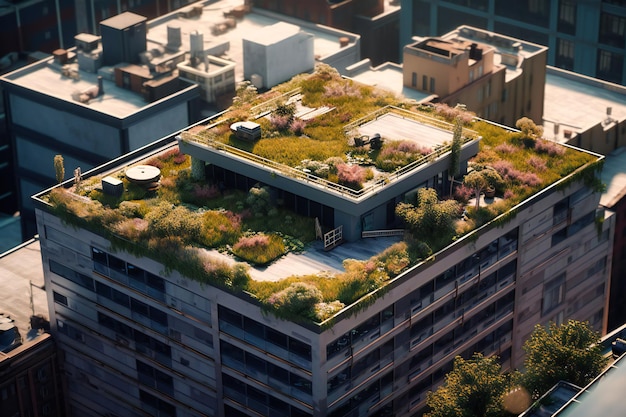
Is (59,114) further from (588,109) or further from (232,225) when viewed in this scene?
(588,109)

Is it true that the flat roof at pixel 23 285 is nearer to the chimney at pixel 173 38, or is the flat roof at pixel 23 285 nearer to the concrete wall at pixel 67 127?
the concrete wall at pixel 67 127

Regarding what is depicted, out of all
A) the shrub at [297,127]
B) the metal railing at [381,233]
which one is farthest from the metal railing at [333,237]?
the shrub at [297,127]

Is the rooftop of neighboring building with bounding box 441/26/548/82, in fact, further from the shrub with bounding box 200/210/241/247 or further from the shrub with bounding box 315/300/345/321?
the shrub with bounding box 315/300/345/321

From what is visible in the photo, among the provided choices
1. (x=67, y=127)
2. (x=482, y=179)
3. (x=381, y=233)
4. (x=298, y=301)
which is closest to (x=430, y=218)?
(x=381, y=233)

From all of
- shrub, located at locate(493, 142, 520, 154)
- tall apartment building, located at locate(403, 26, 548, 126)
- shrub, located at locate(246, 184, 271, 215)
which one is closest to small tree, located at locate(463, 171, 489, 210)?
shrub, located at locate(493, 142, 520, 154)

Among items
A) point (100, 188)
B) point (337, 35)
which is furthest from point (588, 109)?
A: point (100, 188)

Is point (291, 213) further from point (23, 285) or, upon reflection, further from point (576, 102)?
point (576, 102)
